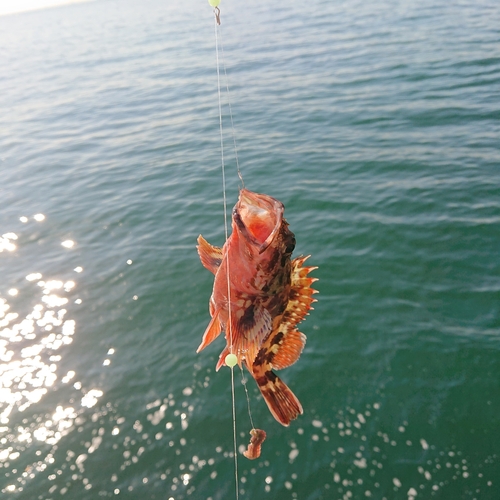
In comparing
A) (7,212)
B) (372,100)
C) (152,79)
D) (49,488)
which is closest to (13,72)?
(152,79)

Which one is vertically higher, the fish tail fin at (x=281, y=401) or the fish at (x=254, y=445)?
the fish tail fin at (x=281, y=401)

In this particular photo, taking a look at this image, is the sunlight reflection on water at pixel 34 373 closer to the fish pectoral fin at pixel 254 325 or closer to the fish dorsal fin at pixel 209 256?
the fish dorsal fin at pixel 209 256

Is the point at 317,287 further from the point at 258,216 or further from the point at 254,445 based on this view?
the point at 258,216

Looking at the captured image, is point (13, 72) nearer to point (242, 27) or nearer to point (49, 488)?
point (242, 27)

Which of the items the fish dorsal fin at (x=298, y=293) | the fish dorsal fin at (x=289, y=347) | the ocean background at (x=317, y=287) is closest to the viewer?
the fish dorsal fin at (x=298, y=293)

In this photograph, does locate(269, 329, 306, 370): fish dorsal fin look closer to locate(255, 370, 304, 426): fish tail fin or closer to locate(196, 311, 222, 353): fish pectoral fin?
locate(255, 370, 304, 426): fish tail fin

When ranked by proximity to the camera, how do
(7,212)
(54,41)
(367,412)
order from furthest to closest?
1. (54,41)
2. (7,212)
3. (367,412)

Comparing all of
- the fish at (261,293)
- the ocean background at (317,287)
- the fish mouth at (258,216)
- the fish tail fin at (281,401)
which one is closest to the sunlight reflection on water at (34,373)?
the ocean background at (317,287)
